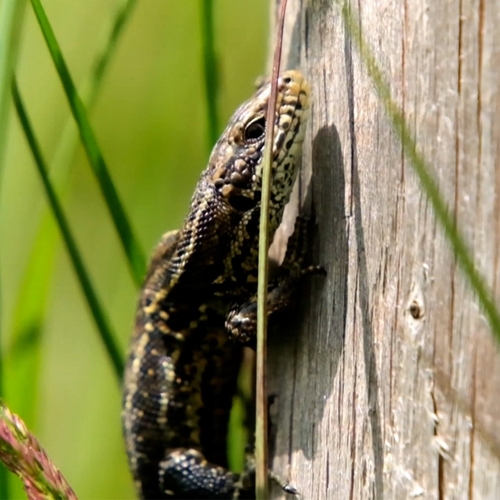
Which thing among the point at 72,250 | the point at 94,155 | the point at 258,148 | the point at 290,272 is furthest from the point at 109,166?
the point at 290,272

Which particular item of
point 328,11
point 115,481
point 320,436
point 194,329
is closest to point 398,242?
point 320,436

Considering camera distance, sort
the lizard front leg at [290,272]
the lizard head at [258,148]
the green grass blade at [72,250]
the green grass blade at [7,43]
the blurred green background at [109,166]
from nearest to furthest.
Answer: the green grass blade at [7,43], the green grass blade at [72,250], the lizard front leg at [290,272], the lizard head at [258,148], the blurred green background at [109,166]

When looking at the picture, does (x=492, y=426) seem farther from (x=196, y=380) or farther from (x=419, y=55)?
(x=196, y=380)

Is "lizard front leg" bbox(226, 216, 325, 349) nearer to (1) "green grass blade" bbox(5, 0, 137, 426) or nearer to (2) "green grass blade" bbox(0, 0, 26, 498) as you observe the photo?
(1) "green grass blade" bbox(5, 0, 137, 426)

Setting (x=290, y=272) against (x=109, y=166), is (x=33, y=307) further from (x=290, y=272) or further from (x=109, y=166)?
(x=109, y=166)

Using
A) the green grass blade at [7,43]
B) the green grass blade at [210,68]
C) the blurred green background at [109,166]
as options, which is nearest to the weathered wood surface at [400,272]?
the green grass blade at [210,68]

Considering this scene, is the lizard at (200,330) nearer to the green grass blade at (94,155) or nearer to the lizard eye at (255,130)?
the lizard eye at (255,130)

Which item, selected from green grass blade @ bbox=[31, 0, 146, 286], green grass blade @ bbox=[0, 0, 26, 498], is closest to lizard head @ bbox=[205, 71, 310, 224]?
green grass blade @ bbox=[31, 0, 146, 286]

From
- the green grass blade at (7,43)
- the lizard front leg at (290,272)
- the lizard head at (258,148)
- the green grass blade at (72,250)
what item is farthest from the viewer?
the lizard head at (258,148)
